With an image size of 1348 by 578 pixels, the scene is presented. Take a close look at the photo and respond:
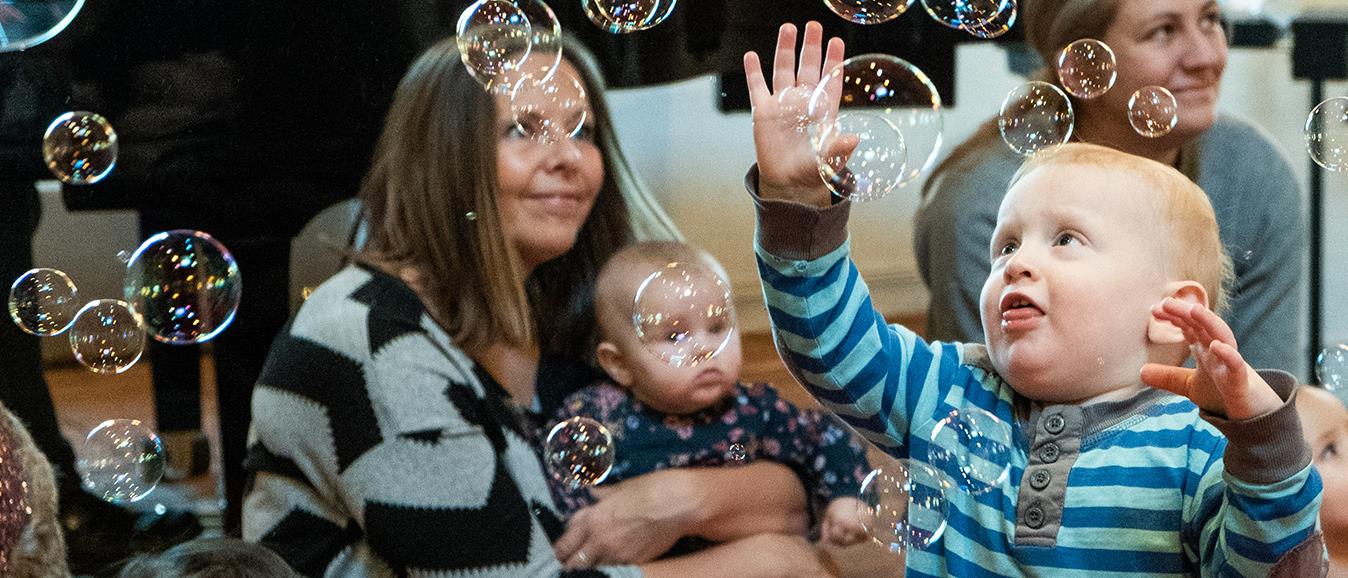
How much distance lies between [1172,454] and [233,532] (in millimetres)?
1264

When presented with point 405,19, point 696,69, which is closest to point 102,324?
point 405,19

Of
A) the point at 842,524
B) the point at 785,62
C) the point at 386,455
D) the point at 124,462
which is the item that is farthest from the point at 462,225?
the point at 785,62

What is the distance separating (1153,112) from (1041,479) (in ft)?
2.54

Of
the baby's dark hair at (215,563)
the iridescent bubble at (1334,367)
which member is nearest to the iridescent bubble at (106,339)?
the baby's dark hair at (215,563)

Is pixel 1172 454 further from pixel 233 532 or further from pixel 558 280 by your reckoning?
pixel 233 532

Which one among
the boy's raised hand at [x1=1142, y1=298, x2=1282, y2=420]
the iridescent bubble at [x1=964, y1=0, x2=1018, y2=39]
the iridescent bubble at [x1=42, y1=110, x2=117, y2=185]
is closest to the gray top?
the iridescent bubble at [x1=964, y1=0, x2=1018, y2=39]

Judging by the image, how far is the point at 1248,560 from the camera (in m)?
1.00

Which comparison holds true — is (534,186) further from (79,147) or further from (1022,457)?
(1022,457)

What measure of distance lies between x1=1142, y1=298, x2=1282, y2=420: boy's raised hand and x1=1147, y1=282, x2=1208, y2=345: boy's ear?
0.13 metres

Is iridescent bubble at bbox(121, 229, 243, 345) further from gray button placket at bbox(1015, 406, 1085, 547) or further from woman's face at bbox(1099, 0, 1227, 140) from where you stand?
woman's face at bbox(1099, 0, 1227, 140)

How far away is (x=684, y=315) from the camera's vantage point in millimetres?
1482

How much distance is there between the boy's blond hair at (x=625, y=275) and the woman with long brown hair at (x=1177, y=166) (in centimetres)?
34

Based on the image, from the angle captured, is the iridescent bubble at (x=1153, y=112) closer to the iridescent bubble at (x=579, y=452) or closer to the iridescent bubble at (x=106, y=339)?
the iridescent bubble at (x=579, y=452)

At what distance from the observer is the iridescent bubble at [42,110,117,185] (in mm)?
1815
